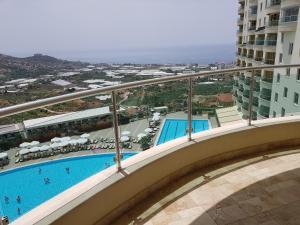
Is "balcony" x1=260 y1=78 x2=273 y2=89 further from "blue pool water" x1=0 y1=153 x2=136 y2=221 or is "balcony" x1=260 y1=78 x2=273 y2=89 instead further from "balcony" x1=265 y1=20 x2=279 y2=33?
"balcony" x1=265 y1=20 x2=279 y2=33

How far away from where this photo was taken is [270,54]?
23.3 metres

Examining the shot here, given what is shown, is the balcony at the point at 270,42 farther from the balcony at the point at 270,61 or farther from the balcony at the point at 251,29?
the balcony at the point at 251,29

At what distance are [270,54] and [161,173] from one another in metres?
24.3

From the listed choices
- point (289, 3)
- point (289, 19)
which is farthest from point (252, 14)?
point (289, 19)

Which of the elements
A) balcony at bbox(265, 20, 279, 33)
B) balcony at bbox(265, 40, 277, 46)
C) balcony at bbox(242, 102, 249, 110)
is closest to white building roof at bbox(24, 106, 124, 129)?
balcony at bbox(242, 102, 249, 110)

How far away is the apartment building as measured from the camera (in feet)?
11.7

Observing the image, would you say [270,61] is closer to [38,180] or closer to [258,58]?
[258,58]

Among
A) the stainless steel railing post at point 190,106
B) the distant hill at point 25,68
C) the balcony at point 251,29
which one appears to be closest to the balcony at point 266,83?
the stainless steel railing post at point 190,106

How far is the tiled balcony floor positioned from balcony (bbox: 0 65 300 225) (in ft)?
0.05

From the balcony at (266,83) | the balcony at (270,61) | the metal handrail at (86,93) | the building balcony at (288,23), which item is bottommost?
the balcony at (270,61)

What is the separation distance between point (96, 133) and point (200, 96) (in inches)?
54.8

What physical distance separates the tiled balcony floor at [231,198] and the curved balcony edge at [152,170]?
13cm

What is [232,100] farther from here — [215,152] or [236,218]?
[236,218]

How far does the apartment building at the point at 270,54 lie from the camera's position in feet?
11.7
